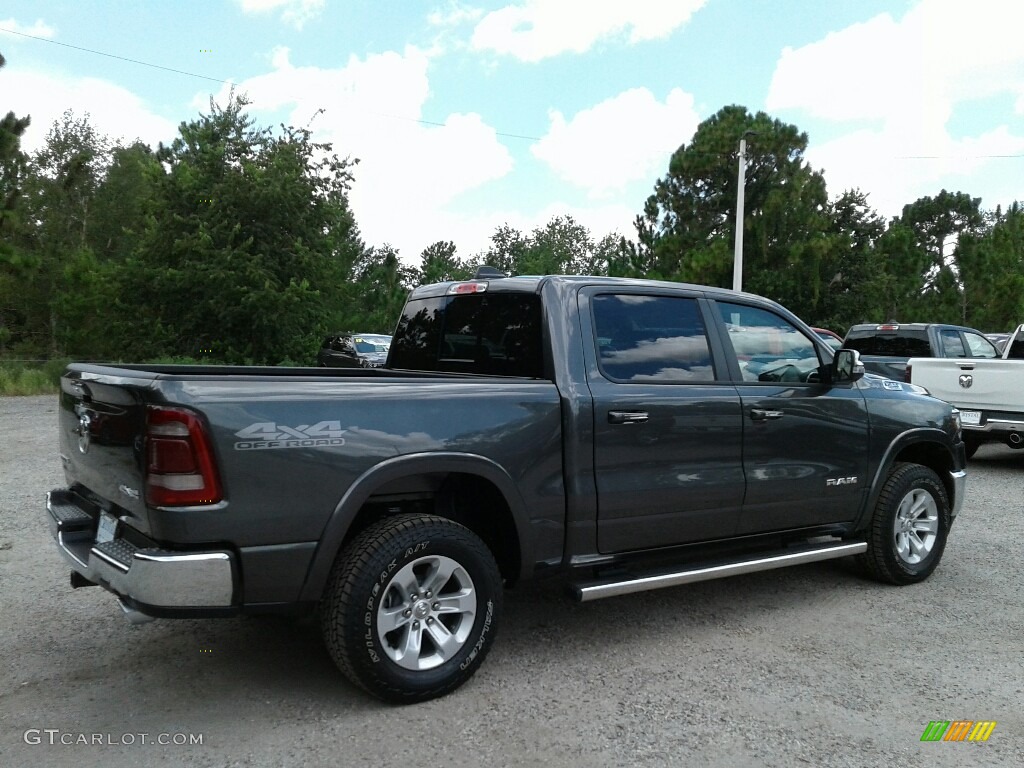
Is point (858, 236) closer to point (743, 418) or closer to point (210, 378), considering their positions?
point (743, 418)

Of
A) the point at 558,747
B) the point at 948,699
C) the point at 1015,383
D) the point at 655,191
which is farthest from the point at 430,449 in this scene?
the point at 655,191

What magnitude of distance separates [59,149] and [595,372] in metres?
47.5

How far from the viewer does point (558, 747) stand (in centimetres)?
323

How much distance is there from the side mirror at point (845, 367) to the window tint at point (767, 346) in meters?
0.13

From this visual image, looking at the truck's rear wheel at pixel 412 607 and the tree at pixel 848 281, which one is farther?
the tree at pixel 848 281

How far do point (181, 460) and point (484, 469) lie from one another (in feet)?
4.10

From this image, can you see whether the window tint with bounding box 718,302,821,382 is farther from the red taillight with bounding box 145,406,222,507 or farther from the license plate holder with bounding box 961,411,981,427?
the license plate holder with bounding box 961,411,981,427

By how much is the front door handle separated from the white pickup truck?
24.9 feet

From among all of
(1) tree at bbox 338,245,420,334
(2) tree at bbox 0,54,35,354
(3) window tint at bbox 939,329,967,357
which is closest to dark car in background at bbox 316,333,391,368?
(2) tree at bbox 0,54,35,354

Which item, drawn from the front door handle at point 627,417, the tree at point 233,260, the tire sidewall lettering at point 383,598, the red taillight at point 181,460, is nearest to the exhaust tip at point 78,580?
the red taillight at point 181,460

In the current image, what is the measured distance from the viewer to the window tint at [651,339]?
425 cm

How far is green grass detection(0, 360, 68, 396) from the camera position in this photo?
1847cm

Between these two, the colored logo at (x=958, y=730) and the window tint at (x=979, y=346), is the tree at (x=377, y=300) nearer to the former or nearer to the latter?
the window tint at (x=979, y=346)

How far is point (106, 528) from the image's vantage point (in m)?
3.51
